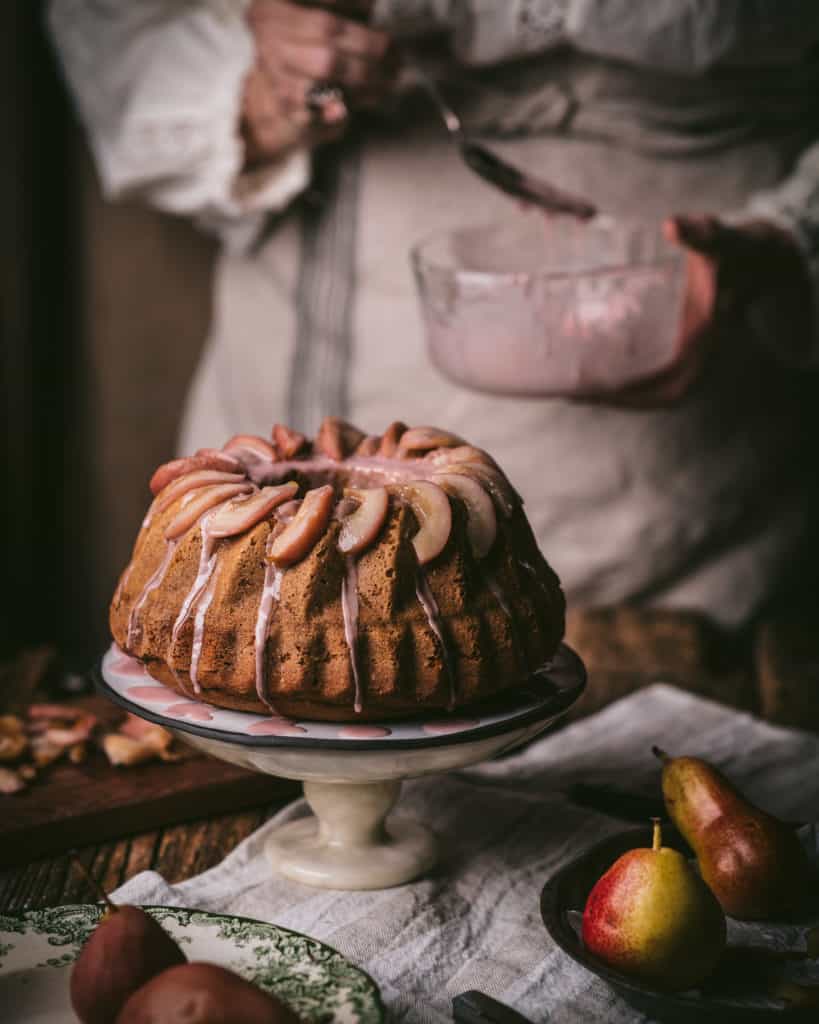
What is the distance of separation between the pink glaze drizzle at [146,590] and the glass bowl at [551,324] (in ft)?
1.60

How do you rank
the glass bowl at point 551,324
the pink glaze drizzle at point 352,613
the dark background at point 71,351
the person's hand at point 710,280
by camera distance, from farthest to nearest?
1. the dark background at point 71,351
2. the person's hand at point 710,280
3. the glass bowl at point 551,324
4. the pink glaze drizzle at point 352,613

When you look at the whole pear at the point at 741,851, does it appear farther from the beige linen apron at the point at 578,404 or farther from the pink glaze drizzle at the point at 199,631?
the beige linen apron at the point at 578,404

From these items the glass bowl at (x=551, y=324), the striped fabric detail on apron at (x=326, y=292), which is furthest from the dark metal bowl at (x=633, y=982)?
the striped fabric detail on apron at (x=326, y=292)

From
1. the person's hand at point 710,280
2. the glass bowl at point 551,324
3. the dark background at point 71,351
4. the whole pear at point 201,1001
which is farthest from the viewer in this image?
the dark background at point 71,351

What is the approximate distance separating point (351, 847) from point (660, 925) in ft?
1.09

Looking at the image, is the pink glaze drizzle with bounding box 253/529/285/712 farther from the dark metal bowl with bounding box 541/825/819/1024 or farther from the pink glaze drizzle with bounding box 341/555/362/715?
the dark metal bowl with bounding box 541/825/819/1024

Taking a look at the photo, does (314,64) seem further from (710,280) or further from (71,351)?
(71,351)

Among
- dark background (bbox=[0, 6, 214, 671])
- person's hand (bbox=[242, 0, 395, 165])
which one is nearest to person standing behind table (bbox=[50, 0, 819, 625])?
person's hand (bbox=[242, 0, 395, 165])

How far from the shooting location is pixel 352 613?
0.94 meters

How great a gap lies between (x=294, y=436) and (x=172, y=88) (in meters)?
0.94

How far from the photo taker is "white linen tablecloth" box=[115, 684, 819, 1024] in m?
0.90

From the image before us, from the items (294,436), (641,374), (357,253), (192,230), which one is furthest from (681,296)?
(192,230)

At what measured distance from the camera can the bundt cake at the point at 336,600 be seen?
0.93 meters

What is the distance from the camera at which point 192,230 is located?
249 centimetres
